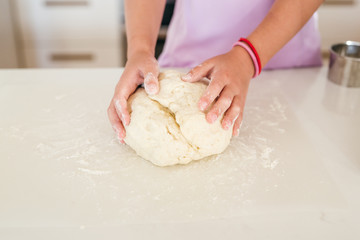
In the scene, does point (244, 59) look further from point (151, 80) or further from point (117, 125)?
point (117, 125)

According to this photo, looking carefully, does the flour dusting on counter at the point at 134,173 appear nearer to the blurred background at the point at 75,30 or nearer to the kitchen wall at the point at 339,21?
the blurred background at the point at 75,30

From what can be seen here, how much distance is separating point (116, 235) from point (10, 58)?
84.5 inches

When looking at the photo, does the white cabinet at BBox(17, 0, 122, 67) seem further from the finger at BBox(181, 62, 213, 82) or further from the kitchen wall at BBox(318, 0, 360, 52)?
the finger at BBox(181, 62, 213, 82)

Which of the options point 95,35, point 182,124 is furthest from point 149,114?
point 95,35

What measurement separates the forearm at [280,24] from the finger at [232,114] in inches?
7.9

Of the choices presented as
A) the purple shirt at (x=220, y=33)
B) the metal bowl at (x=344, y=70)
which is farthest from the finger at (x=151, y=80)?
the metal bowl at (x=344, y=70)

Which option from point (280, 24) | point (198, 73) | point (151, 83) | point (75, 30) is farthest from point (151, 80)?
point (75, 30)

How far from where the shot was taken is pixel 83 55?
2537mm

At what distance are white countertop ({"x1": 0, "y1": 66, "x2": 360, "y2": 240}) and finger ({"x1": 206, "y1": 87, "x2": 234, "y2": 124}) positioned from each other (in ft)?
0.37

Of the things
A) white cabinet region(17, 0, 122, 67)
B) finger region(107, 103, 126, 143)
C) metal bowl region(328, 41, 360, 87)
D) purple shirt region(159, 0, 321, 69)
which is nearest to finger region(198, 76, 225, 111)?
finger region(107, 103, 126, 143)

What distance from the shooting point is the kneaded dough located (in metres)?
0.85

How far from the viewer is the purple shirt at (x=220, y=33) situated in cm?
126

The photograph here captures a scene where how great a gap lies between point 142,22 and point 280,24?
44cm

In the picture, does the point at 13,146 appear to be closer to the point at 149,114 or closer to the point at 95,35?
the point at 149,114
